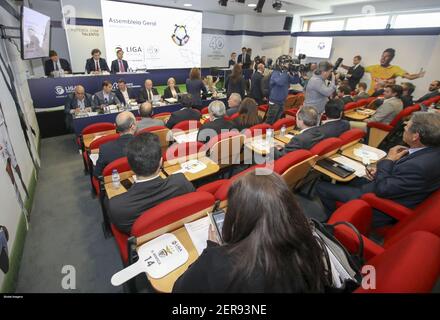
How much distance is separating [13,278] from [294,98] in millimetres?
6316

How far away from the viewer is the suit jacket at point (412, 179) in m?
1.76

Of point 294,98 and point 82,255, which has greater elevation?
point 294,98

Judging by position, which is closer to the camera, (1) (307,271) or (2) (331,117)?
(1) (307,271)

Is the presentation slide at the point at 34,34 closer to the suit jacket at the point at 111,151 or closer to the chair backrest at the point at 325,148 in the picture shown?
the suit jacket at the point at 111,151

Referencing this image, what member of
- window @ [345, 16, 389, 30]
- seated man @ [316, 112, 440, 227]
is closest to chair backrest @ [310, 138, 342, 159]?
seated man @ [316, 112, 440, 227]

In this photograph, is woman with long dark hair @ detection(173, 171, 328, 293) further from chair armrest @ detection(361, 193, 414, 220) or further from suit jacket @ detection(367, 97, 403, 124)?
suit jacket @ detection(367, 97, 403, 124)

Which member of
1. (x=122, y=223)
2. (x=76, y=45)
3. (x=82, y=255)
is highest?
(x=76, y=45)

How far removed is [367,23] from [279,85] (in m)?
6.17

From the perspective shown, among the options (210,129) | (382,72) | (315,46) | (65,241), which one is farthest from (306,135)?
(315,46)

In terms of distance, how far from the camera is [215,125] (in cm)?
310

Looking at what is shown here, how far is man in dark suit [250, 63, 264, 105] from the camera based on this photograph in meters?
5.53
